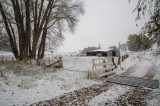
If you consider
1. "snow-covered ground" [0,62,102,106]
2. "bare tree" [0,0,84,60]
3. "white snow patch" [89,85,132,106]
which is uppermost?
"bare tree" [0,0,84,60]

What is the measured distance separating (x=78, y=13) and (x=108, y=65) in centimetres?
972

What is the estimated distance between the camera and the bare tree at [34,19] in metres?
15.7

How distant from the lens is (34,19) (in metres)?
17.1

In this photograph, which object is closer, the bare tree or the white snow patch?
the white snow patch

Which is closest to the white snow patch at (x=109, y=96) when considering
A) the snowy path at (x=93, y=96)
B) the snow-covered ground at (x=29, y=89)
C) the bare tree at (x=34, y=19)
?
the snowy path at (x=93, y=96)

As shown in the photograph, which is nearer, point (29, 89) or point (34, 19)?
point (29, 89)

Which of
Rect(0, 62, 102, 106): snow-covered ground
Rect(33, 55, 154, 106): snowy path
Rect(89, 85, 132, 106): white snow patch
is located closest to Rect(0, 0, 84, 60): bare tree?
Rect(0, 62, 102, 106): snow-covered ground

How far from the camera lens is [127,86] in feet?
30.5

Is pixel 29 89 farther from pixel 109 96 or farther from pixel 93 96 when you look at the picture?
pixel 109 96

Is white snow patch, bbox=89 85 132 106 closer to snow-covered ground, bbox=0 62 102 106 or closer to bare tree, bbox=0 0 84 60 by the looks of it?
snow-covered ground, bbox=0 62 102 106

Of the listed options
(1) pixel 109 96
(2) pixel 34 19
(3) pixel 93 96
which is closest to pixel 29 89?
(3) pixel 93 96

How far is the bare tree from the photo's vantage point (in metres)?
15.7

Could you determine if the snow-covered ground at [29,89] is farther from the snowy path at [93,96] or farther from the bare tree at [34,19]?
the bare tree at [34,19]

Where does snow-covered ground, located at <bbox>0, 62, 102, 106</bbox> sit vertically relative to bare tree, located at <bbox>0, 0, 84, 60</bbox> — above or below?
below
